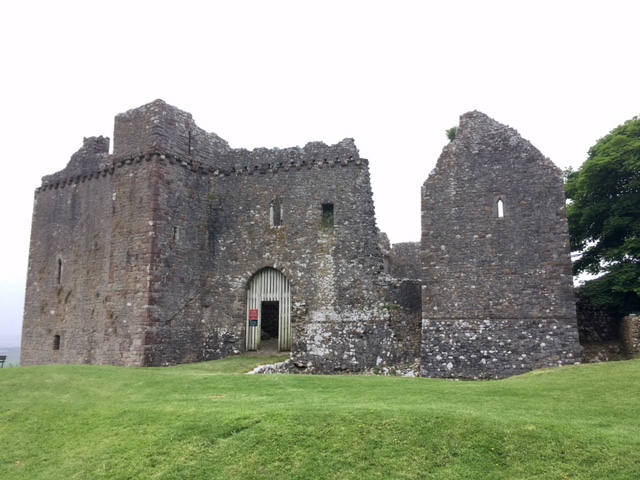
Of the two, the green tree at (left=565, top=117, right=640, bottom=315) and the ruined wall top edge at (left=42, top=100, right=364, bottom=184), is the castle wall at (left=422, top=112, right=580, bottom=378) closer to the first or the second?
the green tree at (left=565, top=117, right=640, bottom=315)

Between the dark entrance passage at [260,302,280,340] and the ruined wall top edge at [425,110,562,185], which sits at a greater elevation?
the ruined wall top edge at [425,110,562,185]

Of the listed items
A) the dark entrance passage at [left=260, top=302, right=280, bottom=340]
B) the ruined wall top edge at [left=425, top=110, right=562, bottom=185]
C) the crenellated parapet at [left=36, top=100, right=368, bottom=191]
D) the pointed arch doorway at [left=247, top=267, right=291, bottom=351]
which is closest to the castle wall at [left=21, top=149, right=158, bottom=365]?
the crenellated parapet at [left=36, top=100, right=368, bottom=191]

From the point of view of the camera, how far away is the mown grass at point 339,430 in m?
8.77

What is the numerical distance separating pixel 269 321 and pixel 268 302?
1.48 m

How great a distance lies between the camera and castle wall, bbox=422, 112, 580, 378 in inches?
691

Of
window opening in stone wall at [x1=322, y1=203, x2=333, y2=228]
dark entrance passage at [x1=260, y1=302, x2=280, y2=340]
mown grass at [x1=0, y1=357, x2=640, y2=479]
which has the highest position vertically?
window opening in stone wall at [x1=322, y1=203, x2=333, y2=228]

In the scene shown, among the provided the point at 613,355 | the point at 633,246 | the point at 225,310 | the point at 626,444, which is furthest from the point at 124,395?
the point at 633,246

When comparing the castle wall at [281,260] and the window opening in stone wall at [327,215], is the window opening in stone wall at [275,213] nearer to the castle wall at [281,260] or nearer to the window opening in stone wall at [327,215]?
the castle wall at [281,260]

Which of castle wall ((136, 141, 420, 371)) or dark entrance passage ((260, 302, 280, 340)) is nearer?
castle wall ((136, 141, 420, 371))

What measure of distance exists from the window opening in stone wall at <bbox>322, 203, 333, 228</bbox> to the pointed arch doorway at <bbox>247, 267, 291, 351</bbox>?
8.61ft

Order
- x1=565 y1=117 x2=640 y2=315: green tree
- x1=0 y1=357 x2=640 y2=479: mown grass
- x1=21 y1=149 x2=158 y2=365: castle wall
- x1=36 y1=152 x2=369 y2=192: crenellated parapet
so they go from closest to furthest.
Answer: x1=0 y1=357 x2=640 y2=479: mown grass → x1=565 y1=117 x2=640 y2=315: green tree → x1=21 y1=149 x2=158 y2=365: castle wall → x1=36 y1=152 x2=369 y2=192: crenellated parapet

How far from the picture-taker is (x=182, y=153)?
71.4ft

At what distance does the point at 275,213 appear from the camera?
22.3 metres

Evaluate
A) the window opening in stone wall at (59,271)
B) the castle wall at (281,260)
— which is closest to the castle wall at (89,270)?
the window opening in stone wall at (59,271)
